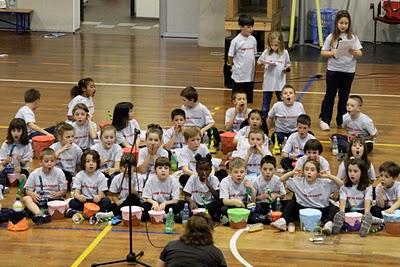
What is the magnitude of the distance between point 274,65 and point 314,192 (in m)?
4.43

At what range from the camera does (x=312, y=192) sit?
1158 centimetres

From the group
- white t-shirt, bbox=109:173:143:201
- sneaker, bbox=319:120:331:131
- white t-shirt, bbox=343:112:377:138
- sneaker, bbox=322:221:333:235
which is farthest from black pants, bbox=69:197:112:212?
sneaker, bbox=319:120:331:131

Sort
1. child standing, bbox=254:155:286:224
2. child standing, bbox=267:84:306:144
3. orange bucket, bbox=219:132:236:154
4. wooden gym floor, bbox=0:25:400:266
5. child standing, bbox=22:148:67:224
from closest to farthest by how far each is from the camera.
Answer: wooden gym floor, bbox=0:25:400:266
child standing, bbox=254:155:286:224
child standing, bbox=22:148:67:224
orange bucket, bbox=219:132:236:154
child standing, bbox=267:84:306:144

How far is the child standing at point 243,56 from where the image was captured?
1653cm

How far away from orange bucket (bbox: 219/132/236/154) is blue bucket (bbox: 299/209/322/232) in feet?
10.3

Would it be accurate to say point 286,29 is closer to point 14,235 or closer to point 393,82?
point 393,82

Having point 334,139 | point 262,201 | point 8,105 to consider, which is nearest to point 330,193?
point 262,201

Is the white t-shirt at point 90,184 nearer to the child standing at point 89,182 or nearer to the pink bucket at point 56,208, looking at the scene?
the child standing at point 89,182

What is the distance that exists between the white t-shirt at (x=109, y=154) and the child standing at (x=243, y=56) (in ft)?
13.5

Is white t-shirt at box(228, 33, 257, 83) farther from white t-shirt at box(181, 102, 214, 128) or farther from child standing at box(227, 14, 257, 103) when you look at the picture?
white t-shirt at box(181, 102, 214, 128)

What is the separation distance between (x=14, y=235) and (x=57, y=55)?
11.8 metres

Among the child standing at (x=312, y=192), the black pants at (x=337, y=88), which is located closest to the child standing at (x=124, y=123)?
the child standing at (x=312, y=192)

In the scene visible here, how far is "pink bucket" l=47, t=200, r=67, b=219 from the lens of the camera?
11.6 metres

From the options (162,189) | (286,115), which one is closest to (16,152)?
(162,189)
